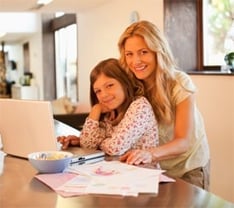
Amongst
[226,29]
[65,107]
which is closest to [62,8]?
[65,107]

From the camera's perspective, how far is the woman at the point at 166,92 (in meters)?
1.58

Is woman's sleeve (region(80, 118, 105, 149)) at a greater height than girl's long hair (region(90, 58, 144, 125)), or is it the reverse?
girl's long hair (region(90, 58, 144, 125))

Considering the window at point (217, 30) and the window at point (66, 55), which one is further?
the window at point (66, 55)

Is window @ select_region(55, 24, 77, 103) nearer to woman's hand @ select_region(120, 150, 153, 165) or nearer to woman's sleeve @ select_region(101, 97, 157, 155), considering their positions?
woman's sleeve @ select_region(101, 97, 157, 155)

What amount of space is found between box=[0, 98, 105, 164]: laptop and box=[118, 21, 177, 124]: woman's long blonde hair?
27 centimetres

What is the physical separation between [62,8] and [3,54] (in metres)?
8.31

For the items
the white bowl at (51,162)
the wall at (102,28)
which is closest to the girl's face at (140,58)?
the white bowl at (51,162)

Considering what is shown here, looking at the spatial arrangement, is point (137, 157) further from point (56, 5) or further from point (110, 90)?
point (56, 5)

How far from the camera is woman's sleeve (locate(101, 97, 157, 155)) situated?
1495mm

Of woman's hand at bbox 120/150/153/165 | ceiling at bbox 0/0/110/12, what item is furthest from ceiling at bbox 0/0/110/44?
woman's hand at bbox 120/150/153/165

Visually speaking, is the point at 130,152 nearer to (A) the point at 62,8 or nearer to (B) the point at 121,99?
(B) the point at 121,99

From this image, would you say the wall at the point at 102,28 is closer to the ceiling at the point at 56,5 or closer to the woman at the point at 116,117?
the ceiling at the point at 56,5

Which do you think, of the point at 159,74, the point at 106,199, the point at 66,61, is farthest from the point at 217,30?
the point at 66,61

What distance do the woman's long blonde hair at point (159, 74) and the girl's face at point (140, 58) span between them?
0.6 inches
